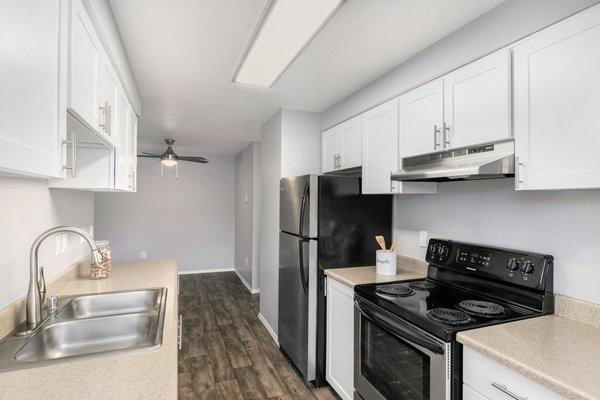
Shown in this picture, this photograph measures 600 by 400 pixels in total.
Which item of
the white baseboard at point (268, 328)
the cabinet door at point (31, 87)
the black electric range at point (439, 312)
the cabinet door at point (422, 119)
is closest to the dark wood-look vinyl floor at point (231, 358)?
the white baseboard at point (268, 328)

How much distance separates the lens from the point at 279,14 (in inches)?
60.9

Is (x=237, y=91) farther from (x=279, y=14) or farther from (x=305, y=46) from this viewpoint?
(x=279, y=14)

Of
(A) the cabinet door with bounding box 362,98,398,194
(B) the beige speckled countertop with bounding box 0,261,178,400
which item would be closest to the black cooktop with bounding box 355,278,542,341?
(A) the cabinet door with bounding box 362,98,398,194

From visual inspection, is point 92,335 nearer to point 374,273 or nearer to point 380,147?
point 374,273

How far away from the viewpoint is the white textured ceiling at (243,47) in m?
1.55

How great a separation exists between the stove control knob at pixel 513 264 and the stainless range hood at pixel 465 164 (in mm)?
424

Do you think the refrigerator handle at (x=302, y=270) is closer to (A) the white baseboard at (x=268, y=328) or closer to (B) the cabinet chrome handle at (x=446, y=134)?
(A) the white baseboard at (x=268, y=328)

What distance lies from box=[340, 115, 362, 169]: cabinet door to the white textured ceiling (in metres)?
0.28

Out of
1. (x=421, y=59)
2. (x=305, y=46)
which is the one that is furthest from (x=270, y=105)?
(x=421, y=59)

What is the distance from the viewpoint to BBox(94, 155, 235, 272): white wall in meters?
5.62

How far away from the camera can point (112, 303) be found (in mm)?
1778

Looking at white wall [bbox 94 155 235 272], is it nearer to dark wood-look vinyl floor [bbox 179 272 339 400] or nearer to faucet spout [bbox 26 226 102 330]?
dark wood-look vinyl floor [bbox 179 272 339 400]

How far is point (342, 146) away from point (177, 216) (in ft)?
13.8

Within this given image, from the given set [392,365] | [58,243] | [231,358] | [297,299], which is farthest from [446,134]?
[231,358]
